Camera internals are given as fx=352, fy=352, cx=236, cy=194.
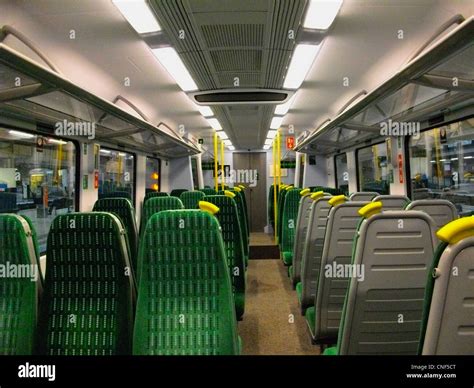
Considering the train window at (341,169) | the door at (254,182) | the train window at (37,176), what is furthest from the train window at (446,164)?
the door at (254,182)

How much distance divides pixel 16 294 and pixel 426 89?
11.8ft

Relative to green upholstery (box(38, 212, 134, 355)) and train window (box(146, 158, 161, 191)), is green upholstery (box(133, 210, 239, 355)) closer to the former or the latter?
green upholstery (box(38, 212, 134, 355))

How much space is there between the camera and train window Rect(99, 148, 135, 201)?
5.75m

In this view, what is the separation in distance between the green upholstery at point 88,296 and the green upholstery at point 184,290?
219 millimetres

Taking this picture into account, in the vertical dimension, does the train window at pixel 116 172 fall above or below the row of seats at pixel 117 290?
above

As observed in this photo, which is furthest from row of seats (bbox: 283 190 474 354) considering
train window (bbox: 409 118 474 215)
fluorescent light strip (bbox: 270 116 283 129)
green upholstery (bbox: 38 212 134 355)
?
fluorescent light strip (bbox: 270 116 283 129)

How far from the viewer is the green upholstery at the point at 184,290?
65.6 inches

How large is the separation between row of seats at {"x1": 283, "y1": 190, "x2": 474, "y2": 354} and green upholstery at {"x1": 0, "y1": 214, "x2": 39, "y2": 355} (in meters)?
1.63

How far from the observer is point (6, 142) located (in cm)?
349

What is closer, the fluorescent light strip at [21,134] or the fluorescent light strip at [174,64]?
the fluorescent light strip at [174,64]

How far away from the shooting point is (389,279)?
5.75ft

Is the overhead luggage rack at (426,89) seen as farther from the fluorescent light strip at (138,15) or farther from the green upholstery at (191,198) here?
the green upholstery at (191,198)

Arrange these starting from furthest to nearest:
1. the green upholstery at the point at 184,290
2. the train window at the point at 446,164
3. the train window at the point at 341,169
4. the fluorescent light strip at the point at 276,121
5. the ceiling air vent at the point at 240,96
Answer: the train window at the point at 341,169 → the fluorescent light strip at the point at 276,121 → the ceiling air vent at the point at 240,96 → the train window at the point at 446,164 → the green upholstery at the point at 184,290
